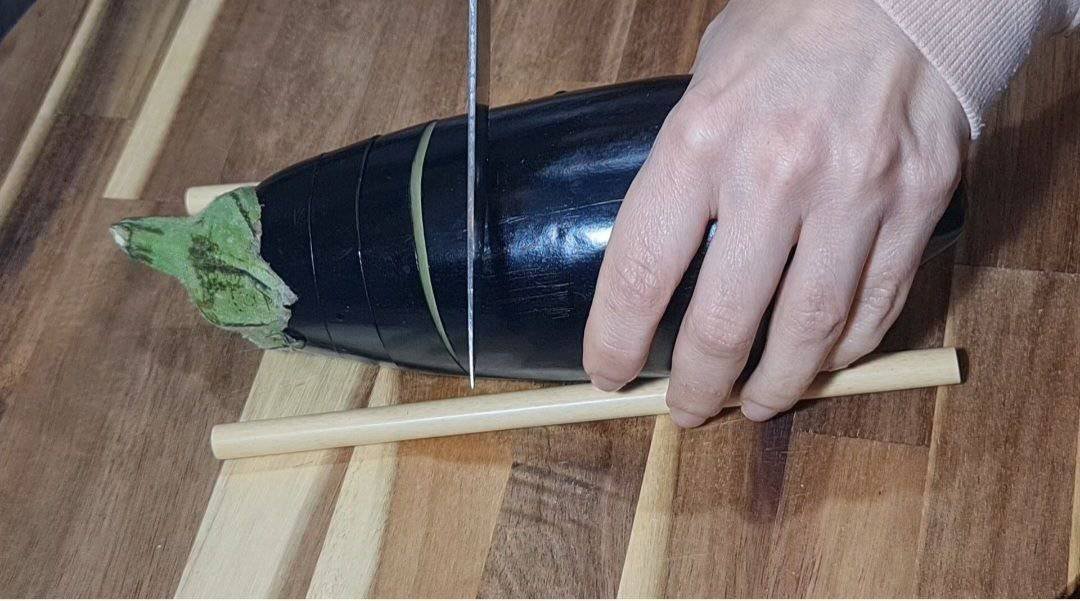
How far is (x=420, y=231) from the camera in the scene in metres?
1.14

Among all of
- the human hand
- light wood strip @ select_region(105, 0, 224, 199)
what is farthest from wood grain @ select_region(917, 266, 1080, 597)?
light wood strip @ select_region(105, 0, 224, 199)

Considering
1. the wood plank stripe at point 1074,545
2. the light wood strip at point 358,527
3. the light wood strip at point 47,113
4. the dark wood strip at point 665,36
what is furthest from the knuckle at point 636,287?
the light wood strip at point 47,113

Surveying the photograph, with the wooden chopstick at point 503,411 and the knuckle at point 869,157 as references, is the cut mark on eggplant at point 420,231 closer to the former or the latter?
the wooden chopstick at point 503,411

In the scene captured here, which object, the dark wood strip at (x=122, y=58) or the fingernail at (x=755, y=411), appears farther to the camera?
the dark wood strip at (x=122, y=58)

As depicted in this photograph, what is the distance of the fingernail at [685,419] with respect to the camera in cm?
116

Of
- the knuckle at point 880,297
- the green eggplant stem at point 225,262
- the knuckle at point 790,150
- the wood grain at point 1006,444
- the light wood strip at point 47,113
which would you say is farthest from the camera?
the light wood strip at point 47,113

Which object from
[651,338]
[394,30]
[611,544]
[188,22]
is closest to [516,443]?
[611,544]

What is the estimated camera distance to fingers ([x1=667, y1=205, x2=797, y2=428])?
36.6 inches

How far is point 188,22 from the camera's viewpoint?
65.7 inches

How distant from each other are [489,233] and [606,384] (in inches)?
→ 7.4

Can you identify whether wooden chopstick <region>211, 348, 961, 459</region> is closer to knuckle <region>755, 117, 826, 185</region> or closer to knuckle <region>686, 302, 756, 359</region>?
knuckle <region>686, 302, 756, 359</region>

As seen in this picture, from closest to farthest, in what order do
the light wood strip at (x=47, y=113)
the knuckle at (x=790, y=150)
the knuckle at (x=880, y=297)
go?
the knuckle at (x=790, y=150), the knuckle at (x=880, y=297), the light wood strip at (x=47, y=113)

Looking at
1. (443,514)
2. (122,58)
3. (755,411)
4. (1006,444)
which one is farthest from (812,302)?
(122,58)

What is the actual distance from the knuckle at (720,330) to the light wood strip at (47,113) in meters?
0.96
